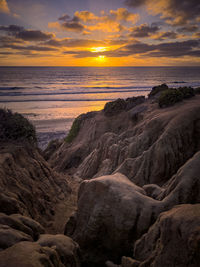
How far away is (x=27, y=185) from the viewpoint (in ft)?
27.3

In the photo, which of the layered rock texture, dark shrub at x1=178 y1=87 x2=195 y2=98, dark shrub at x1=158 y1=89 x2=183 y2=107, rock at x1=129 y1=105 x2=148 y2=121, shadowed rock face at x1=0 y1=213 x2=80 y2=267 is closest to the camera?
shadowed rock face at x1=0 y1=213 x2=80 y2=267

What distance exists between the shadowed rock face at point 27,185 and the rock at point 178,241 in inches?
149

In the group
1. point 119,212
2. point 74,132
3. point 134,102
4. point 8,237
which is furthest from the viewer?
point 74,132

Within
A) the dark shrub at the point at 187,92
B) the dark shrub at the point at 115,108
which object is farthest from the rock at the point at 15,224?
the dark shrub at the point at 115,108

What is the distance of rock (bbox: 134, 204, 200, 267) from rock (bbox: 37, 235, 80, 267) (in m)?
1.54

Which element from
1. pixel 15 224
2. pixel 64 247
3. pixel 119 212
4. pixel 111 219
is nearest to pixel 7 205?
pixel 15 224

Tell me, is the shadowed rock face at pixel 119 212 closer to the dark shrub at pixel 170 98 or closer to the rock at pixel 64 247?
the rock at pixel 64 247

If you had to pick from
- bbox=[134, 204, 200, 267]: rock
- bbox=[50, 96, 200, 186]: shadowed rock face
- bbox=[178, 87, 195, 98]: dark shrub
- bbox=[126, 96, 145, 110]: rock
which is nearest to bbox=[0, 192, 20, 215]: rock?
bbox=[134, 204, 200, 267]: rock

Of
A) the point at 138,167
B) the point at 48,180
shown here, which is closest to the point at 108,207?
the point at 138,167

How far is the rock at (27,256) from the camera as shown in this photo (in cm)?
346

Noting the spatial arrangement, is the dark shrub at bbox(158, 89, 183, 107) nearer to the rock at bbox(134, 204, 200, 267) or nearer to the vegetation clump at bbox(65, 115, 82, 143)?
the vegetation clump at bbox(65, 115, 82, 143)

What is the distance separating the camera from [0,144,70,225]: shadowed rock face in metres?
6.75

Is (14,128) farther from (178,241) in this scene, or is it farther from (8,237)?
(178,241)

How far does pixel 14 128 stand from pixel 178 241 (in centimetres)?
873
